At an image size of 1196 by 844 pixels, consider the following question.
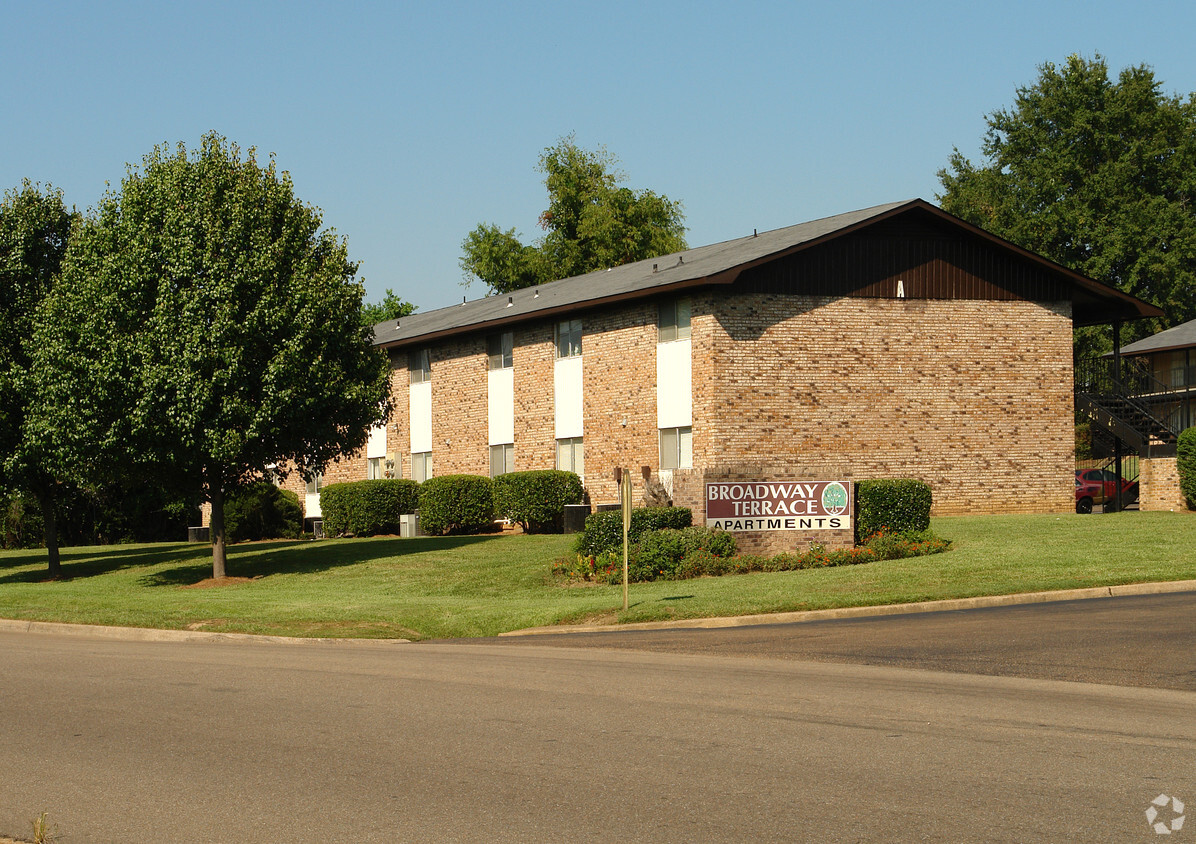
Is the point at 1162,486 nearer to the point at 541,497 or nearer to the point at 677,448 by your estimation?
the point at 677,448

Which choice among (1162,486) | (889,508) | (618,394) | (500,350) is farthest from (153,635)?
(1162,486)

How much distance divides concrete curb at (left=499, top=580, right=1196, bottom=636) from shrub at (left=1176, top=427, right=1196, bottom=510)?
565 inches

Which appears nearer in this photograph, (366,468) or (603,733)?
(603,733)

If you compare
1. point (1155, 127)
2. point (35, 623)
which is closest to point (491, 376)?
point (35, 623)

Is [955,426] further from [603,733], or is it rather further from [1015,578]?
[603,733]

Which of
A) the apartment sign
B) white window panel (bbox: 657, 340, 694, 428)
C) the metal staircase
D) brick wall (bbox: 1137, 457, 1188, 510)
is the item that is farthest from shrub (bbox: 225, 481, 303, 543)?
brick wall (bbox: 1137, 457, 1188, 510)

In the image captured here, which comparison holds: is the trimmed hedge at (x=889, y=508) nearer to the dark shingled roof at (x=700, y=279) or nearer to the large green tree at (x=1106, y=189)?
the dark shingled roof at (x=700, y=279)

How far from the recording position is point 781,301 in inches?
1286

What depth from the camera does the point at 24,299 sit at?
31453 mm

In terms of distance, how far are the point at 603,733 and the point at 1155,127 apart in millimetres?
70925

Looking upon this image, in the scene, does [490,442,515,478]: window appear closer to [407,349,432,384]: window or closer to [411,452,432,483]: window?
[411,452,432,483]: window

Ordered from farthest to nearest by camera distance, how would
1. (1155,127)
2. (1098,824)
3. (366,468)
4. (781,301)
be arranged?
(1155,127), (366,468), (781,301), (1098,824)

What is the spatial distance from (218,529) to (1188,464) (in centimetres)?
2350

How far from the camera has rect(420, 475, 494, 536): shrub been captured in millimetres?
37500
